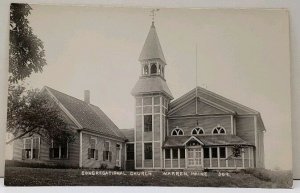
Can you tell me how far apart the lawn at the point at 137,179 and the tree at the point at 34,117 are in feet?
0.68

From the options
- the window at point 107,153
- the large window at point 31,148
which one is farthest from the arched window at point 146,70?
the large window at point 31,148

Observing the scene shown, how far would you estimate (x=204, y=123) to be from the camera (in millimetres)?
3104

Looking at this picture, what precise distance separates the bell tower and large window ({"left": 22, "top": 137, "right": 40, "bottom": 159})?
595mm

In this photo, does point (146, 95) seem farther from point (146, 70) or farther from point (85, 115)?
point (85, 115)

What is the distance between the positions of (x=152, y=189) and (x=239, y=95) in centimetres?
76

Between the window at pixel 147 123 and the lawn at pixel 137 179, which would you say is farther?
the window at pixel 147 123

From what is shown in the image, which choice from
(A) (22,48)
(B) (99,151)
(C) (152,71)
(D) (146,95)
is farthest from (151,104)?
(A) (22,48)

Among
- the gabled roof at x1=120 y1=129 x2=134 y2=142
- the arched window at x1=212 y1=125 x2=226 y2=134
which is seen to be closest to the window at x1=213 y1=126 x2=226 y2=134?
the arched window at x1=212 y1=125 x2=226 y2=134

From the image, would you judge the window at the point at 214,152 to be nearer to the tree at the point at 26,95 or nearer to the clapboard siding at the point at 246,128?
the clapboard siding at the point at 246,128

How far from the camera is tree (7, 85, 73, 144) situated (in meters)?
3.09

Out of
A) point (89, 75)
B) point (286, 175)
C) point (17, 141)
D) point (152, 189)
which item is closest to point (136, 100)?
point (89, 75)

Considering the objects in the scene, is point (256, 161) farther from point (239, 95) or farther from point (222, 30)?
point (222, 30)

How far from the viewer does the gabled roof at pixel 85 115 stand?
308 cm

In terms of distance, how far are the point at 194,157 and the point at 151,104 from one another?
16.2 inches
